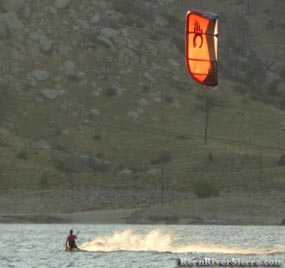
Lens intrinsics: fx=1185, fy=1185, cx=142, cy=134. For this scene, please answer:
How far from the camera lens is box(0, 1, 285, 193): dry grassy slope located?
5566 inches

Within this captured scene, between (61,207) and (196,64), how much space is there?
90.9 metres

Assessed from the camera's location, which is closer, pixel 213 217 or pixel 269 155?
pixel 213 217

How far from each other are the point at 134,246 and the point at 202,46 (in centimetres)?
4258

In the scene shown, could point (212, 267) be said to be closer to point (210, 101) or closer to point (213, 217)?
point (213, 217)

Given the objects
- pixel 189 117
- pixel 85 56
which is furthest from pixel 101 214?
pixel 85 56

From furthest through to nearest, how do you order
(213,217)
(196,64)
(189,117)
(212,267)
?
1. (189,117)
2. (213,217)
3. (212,267)
4. (196,64)

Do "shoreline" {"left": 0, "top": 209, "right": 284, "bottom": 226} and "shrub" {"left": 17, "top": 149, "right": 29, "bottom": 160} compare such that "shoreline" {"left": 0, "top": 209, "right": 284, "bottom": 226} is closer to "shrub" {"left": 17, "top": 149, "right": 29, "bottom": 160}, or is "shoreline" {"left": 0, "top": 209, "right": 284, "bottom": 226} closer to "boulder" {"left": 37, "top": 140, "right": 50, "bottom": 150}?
"shrub" {"left": 17, "top": 149, "right": 29, "bottom": 160}

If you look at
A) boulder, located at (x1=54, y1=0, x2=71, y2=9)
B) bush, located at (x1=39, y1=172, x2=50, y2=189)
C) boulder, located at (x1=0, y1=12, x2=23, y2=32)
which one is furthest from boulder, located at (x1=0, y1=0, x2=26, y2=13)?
bush, located at (x1=39, y1=172, x2=50, y2=189)

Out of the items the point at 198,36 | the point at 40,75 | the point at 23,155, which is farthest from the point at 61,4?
the point at 198,36

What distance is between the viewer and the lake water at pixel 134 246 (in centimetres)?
6825

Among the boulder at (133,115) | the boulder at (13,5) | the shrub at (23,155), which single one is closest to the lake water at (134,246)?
the shrub at (23,155)

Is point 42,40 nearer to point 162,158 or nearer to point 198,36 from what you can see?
point 162,158

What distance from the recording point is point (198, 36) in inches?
1543

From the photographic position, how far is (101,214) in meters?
125
